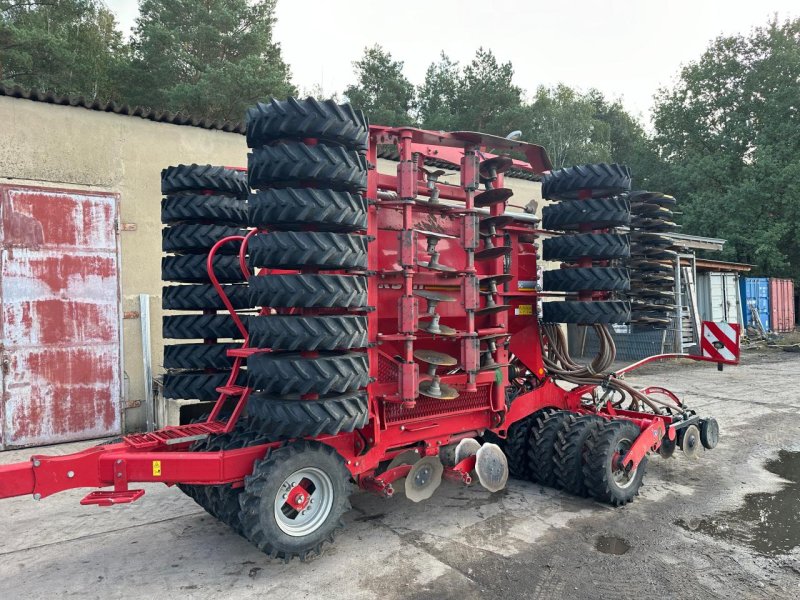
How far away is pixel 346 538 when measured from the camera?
162 inches

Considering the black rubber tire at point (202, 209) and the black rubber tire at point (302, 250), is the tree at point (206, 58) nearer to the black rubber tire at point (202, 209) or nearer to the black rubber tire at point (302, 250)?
the black rubber tire at point (202, 209)

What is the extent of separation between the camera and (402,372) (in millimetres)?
3955

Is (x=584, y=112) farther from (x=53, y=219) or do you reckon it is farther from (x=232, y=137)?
(x=53, y=219)

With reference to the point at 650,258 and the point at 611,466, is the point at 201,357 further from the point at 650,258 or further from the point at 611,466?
the point at 650,258

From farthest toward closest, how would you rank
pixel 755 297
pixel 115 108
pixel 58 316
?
pixel 755 297 < pixel 115 108 < pixel 58 316

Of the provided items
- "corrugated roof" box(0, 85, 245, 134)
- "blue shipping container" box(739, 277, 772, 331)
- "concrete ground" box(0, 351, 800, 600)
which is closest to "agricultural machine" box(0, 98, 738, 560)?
"concrete ground" box(0, 351, 800, 600)

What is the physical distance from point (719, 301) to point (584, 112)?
21.6 metres

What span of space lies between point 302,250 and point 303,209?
0.24 m

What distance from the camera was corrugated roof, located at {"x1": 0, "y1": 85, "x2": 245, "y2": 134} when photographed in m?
6.74

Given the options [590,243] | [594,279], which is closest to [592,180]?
[590,243]

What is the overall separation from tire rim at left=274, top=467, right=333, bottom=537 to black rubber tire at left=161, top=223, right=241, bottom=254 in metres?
2.15

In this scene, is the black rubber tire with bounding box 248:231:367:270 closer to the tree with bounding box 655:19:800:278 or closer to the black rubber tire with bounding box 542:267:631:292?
the black rubber tire with bounding box 542:267:631:292

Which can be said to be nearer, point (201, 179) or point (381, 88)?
point (201, 179)

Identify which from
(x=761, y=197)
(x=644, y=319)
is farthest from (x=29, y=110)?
(x=761, y=197)
